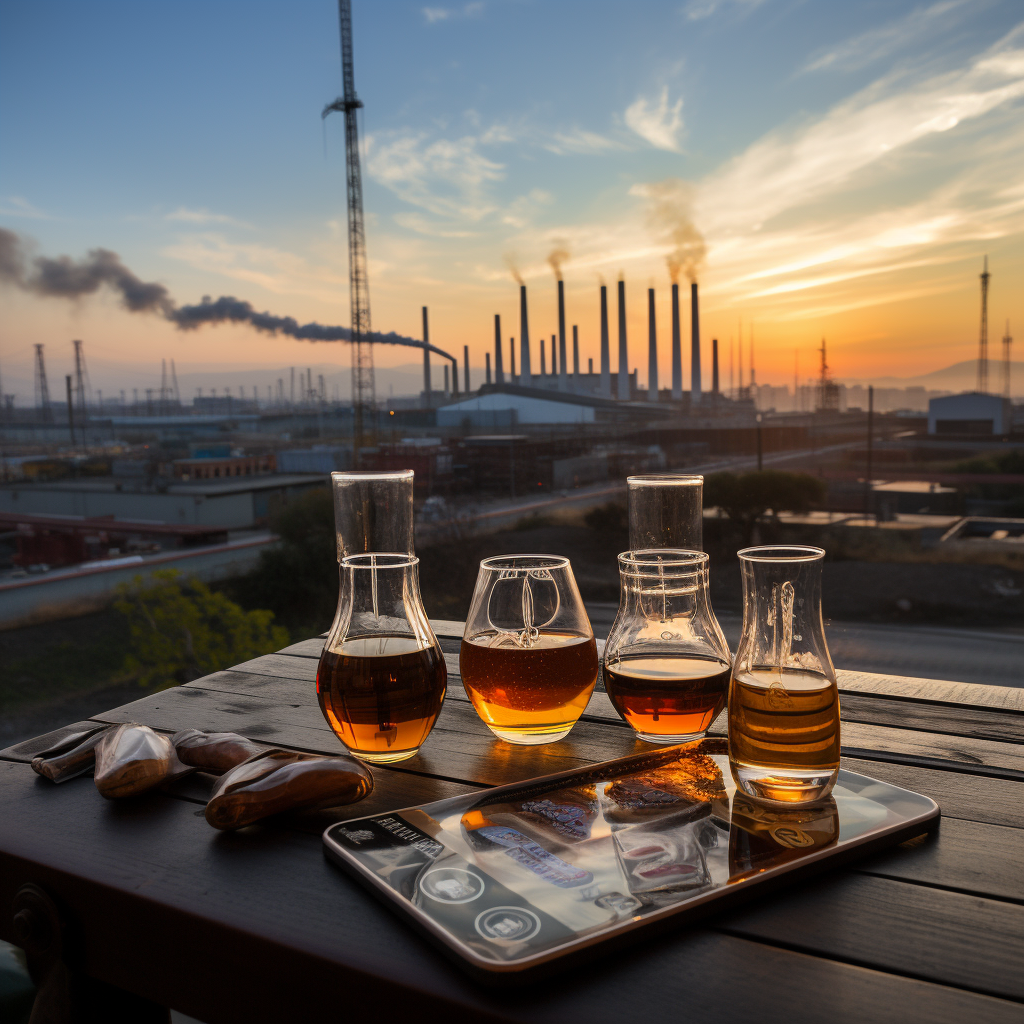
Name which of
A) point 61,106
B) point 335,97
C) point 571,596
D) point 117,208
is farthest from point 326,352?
point 571,596

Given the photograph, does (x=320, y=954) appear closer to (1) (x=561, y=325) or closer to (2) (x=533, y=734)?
(2) (x=533, y=734)

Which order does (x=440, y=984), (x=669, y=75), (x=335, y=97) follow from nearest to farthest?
(x=440, y=984) < (x=669, y=75) < (x=335, y=97)

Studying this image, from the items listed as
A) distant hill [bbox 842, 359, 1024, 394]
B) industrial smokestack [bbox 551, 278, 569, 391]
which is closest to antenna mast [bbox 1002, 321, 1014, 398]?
distant hill [bbox 842, 359, 1024, 394]

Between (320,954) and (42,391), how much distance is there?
5.44 m

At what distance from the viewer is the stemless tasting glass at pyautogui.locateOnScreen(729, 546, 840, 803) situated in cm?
60

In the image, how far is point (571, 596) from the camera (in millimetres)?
791

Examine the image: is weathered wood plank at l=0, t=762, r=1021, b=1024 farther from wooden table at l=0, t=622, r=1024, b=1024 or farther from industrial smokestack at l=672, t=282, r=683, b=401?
industrial smokestack at l=672, t=282, r=683, b=401

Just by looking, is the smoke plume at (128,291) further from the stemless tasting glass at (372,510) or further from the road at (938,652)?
the road at (938,652)

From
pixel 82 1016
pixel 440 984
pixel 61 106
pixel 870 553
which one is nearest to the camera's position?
pixel 440 984

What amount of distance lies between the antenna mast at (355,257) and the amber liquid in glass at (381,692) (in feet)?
21.9

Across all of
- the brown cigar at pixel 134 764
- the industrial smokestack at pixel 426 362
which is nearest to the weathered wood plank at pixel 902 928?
the brown cigar at pixel 134 764

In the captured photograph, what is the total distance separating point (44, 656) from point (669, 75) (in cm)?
510

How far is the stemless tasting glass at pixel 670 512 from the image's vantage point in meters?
0.87

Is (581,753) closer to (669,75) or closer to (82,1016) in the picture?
(82,1016)
